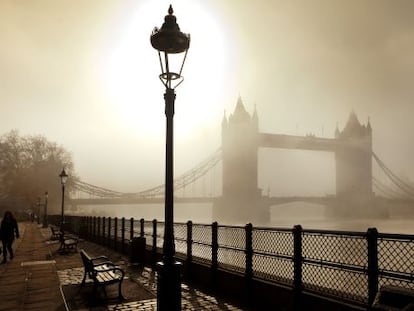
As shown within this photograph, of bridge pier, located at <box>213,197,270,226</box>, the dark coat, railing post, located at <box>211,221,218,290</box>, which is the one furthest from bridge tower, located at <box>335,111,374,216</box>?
railing post, located at <box>211,221,218,290</box>

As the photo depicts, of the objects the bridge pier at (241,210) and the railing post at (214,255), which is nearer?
the railing post at (214,255)

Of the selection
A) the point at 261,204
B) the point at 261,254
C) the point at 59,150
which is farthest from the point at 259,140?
the point at 261,254

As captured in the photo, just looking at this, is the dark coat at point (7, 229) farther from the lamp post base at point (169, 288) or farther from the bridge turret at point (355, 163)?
the bridge turret at point (355, 163)

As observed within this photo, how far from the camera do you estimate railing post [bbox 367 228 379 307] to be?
532cm

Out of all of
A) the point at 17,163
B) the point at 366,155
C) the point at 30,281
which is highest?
the point at 366,155

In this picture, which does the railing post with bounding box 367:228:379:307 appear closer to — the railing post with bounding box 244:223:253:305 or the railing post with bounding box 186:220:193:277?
the railing post with bounding box 244:223:253:305

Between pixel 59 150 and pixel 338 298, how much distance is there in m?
64.3

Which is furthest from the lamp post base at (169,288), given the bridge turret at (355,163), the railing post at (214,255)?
the bridge turret at (355,163)

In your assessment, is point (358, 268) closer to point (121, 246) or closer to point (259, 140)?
point (121, 246)

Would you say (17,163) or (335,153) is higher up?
(335,153)

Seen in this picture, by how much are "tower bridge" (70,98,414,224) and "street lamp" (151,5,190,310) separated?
72133mm

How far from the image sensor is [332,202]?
105 m

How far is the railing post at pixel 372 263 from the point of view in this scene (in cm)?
532

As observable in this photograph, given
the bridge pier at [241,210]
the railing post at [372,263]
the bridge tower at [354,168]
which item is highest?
the bridge tower at [354,168]
